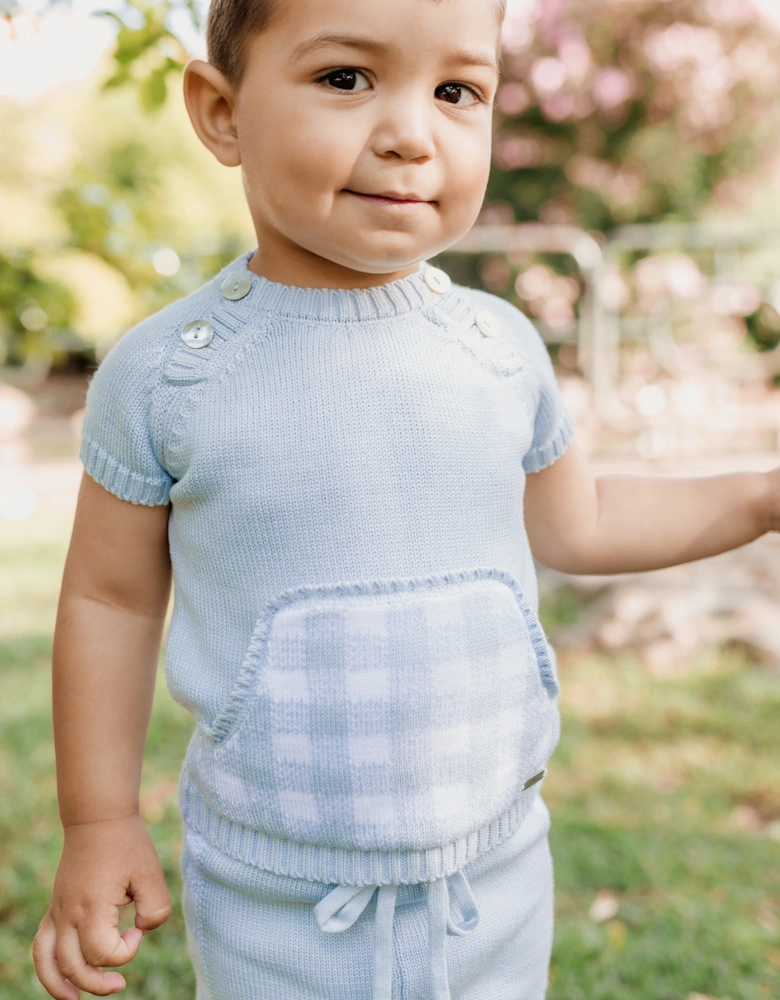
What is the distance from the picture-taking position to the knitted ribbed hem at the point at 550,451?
4.64ft

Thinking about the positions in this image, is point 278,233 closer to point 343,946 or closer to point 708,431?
point 343,946

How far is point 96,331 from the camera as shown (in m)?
7.92

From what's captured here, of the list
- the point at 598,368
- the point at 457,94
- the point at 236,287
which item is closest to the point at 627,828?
the point at 236,287

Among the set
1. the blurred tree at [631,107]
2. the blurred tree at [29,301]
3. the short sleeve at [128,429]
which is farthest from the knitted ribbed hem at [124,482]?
the blurred tree at [631,107]

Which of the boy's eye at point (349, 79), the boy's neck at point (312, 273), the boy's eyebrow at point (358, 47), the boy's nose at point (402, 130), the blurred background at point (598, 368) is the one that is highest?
the boy's eyebrow at point (358, 47)

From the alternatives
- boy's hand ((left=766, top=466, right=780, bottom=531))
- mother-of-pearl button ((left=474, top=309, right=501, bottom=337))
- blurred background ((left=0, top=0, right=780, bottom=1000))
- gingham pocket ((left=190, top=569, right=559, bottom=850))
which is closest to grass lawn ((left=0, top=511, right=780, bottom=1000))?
blurred background ((left=0, top=0, right=780, bottom=1000))

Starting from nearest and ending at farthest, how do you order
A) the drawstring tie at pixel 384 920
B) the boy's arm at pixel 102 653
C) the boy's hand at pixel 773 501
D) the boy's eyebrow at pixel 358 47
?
the boy's eyebrow at pixel 358 47, the drawstring tie at pixel 384 920, the boy's arm at pixel 102 653, the boy's hand at pixel 773 501

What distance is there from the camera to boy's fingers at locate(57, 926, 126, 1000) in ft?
4.06

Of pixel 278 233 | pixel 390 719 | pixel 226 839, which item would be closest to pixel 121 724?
pixel 226 839

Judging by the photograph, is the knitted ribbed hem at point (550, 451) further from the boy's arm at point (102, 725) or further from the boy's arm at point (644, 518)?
the boy's arm at point (102, 725)

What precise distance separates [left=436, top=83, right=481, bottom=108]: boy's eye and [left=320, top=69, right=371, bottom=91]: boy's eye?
87 mm

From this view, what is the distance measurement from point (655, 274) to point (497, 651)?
25.4 ft

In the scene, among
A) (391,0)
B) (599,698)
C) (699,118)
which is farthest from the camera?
(699,118)

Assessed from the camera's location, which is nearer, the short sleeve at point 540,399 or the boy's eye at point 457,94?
the boy's eye at point 457,94
